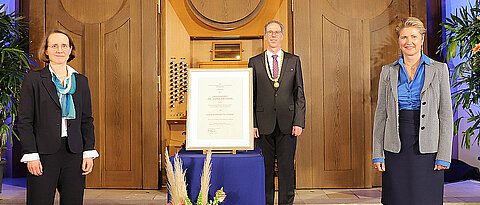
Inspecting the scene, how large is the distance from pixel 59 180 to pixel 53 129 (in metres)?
0.29

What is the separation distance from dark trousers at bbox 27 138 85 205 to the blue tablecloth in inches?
25.1

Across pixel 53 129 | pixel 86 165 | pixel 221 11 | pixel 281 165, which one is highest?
pixel 221 11

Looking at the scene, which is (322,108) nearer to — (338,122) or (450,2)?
(338,122)

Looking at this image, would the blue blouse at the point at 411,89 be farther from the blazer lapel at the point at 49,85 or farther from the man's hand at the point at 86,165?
the blazer lapel at the point at 49,85

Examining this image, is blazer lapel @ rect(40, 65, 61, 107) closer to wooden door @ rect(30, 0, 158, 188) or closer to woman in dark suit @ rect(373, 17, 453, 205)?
woman in dark suit @ rect(373, 17, 453, 205)

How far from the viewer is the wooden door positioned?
4410 mm

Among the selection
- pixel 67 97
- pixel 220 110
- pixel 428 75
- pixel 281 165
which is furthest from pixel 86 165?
pixel 428 75

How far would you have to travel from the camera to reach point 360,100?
4.38m

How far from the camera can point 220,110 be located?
7.55 feet

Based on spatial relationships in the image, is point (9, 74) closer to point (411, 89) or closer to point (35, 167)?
point (35, 167)

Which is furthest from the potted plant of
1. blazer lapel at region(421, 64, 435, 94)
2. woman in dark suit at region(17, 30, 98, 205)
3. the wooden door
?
blazer lapel at region(421, 64, 435, 94)

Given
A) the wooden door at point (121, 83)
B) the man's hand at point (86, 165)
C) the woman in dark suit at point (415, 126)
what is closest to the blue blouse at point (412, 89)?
the woman in dark suit at point (415, 126)

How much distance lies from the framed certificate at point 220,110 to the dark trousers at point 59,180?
67 cm

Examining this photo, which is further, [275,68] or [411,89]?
[275,68]
